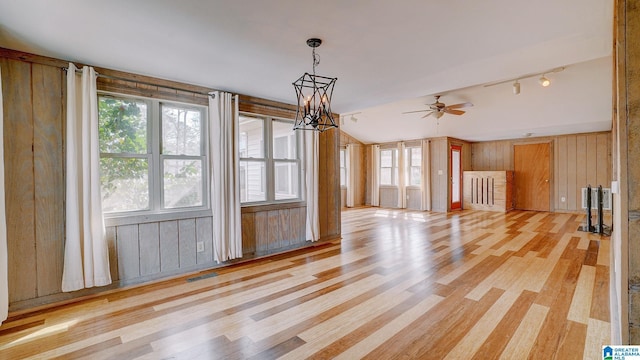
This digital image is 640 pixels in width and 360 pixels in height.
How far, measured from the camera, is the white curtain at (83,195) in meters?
2.75

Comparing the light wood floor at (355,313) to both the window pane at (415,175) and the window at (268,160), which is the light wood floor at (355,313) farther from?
the window pane at (415,175)

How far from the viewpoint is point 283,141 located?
4.68 meters

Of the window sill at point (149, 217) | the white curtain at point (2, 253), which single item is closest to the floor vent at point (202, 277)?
the window sill at point (149, 217)

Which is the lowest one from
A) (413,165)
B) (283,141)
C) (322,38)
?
(413,165)

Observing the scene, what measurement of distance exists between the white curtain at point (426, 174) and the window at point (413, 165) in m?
0.39

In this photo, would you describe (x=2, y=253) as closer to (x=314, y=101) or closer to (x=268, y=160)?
(x=314, y=101)

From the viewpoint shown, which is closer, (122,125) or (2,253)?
(2,253)

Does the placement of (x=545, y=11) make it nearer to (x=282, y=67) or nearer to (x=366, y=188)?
(x=282, y=67)

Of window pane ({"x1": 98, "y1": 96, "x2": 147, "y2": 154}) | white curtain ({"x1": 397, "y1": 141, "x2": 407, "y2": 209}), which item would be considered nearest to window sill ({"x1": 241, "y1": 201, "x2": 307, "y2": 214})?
window pane ({"x1": 98, "y1": 96, "x2": 147, "y2": 154})

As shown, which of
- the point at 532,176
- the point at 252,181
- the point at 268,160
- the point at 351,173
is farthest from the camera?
the point at 351,173

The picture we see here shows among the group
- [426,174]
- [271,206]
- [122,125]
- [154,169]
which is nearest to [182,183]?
[154,169]

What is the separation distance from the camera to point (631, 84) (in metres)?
1.25

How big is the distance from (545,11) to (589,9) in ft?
0.94

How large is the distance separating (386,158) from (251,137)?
6787mm
